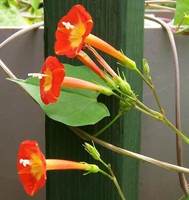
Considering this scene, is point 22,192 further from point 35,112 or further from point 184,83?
point 184,83

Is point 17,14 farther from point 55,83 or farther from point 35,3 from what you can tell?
point 55,83

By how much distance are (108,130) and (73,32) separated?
0.15 meters

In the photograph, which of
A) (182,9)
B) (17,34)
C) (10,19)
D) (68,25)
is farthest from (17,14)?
(68,25)

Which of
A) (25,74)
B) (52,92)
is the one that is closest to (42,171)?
(52,92)

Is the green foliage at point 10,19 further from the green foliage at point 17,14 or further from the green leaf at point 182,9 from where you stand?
the green leaf at point 182,9

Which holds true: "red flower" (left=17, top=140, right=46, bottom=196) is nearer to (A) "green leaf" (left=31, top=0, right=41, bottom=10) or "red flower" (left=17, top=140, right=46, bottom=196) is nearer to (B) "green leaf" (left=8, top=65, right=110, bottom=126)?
(B) "green leaf" (left=8, top=65, right=110, bottom=126)

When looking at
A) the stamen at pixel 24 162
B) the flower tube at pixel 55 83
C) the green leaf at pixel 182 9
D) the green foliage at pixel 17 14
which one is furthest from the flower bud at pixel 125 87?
the green foliage at pixel 17 14

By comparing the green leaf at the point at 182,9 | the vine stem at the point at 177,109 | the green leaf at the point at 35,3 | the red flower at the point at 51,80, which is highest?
the green leaf at the point at 182,9

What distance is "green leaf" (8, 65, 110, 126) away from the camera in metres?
0.52

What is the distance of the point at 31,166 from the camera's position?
1.44 feet

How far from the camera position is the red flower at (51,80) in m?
0.44

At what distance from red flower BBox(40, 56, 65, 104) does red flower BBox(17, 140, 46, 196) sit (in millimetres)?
45

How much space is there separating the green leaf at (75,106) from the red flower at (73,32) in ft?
0.26

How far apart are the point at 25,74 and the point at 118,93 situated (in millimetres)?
231
